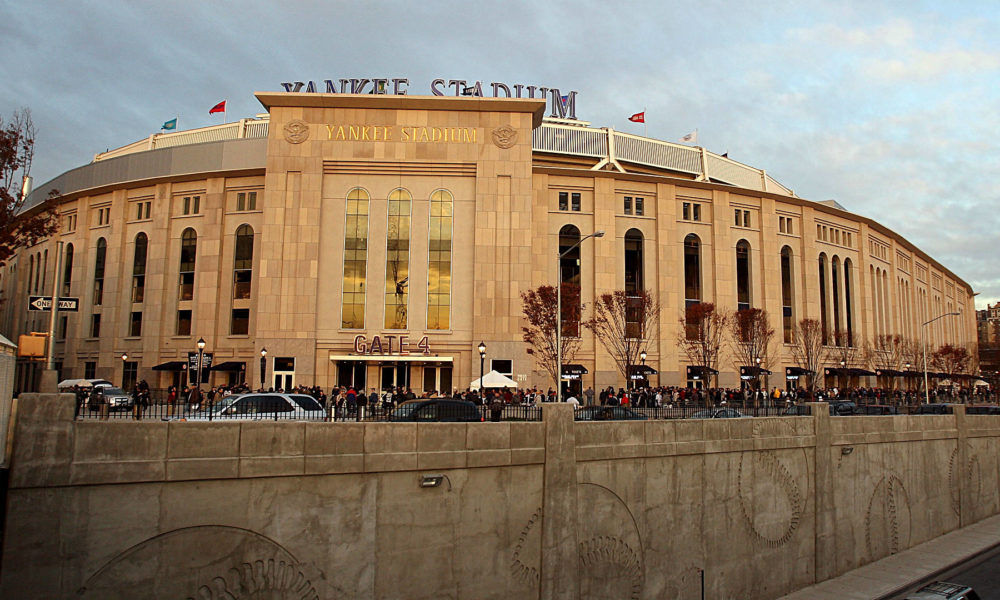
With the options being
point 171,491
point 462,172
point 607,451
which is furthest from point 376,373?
point 171,491

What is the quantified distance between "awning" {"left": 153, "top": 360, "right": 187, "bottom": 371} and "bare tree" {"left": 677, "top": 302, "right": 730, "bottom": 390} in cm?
4205

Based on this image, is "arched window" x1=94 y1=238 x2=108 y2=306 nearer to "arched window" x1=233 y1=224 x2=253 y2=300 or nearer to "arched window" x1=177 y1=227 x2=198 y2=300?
"arched window" x1=177 y1=227 x2=198 y2=300

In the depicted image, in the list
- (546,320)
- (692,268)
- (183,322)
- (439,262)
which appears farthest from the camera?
(692,268)

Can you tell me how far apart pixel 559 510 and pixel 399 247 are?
39.8 metres

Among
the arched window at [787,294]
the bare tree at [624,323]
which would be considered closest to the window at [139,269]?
the bare tree at [624,323]

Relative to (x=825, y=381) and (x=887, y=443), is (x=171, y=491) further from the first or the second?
(x=825, y=381)

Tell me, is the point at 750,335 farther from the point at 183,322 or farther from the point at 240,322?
the point at 183,322

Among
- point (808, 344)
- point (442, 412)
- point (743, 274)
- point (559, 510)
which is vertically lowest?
point (559, 510)

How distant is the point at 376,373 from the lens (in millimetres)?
54531

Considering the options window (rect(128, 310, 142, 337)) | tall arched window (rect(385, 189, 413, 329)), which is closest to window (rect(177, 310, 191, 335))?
window (rect(128, 310, 142, 337))

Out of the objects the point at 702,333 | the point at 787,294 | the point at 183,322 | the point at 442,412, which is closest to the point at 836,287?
the point at 787,294

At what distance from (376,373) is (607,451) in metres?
37.7

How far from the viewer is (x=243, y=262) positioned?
6009 centimetres

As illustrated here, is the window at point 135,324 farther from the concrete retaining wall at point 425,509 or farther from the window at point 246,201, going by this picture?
the concrete retaining wall at point 425,509
